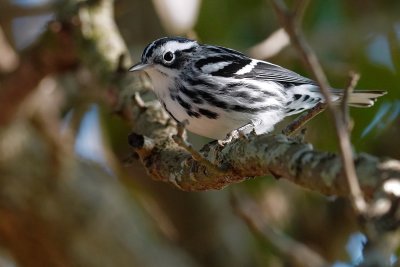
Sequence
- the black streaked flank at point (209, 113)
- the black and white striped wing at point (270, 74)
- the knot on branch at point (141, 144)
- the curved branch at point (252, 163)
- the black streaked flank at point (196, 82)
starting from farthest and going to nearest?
1. the black and white striped wing at point (270, 74)
2. the black streaked flank at point (196, 82)
3. the black streaked flank at point (209, 113)
4. the knot on branch at point (141, 144)
5. the curved branch at point (252, 163)

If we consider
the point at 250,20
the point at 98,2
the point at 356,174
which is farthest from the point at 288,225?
the point at 356,174

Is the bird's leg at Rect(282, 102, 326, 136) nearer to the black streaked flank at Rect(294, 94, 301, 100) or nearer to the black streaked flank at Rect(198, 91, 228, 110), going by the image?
the black streaked flank at Rect(198, 91, 228, 110)

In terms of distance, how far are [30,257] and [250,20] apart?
247 centimetres

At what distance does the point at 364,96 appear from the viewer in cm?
381

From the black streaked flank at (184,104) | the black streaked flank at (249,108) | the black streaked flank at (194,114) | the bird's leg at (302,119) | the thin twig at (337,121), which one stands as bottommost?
the thin twig at (337,121)

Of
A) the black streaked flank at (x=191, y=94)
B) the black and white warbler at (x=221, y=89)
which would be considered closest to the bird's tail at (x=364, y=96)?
the black and white warbler at (x=221, y=89)

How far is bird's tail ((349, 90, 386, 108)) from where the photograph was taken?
378 cm

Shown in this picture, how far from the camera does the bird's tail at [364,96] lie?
3775mm

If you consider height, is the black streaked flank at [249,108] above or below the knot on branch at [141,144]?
above

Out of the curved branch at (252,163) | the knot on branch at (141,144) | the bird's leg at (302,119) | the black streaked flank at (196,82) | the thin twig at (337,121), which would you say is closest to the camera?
the thin twig at (337,121)

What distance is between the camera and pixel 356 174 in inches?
71.5

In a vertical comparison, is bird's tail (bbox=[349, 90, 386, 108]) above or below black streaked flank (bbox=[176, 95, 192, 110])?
above

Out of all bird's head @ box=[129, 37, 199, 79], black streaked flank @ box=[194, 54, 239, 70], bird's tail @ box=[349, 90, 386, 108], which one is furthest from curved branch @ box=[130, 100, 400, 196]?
bird's tail @ box=[349, 90, 386, 108]

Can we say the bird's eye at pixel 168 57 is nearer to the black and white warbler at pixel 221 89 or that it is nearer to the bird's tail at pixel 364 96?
the black and white warbler at pixel 221 89
